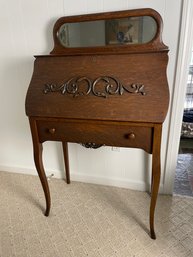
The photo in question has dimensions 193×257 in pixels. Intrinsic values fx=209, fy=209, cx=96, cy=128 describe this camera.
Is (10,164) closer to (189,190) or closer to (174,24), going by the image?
(189,190)

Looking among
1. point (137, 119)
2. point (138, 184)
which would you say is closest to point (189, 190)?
point (138, 184)

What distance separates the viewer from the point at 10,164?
2068 mm

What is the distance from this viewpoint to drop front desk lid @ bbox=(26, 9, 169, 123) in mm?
1027

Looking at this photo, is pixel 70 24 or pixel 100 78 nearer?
pixel 100 78

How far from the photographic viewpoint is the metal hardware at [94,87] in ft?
3.45

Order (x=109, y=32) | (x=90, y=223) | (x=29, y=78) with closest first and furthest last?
(x=109, y=32) → (x=90, y=223) → (x=29, y=78)

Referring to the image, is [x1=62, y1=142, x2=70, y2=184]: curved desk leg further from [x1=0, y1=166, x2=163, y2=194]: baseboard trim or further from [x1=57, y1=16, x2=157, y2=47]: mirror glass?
[x1=57, y1=16, x2=157, y2=47]: mirror glass

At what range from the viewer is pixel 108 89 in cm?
108

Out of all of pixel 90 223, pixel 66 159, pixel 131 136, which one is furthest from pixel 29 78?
pixel 90 223

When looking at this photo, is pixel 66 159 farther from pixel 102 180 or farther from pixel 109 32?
pixel 109 32

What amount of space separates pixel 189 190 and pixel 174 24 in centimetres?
128

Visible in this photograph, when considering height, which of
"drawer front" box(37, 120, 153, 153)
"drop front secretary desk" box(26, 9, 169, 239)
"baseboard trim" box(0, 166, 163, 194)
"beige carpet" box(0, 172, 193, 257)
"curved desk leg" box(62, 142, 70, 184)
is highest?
"drop front secretary desk" box(26, 9, 169, 239)

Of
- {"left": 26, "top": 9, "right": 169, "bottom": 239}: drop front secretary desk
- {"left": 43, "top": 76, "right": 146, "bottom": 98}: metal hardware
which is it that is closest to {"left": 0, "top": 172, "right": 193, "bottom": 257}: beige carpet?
{"left": 26, "top": 9, "right": 169, "bottom": 239}: drop front secretary desk

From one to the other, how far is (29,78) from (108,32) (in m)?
0.72
